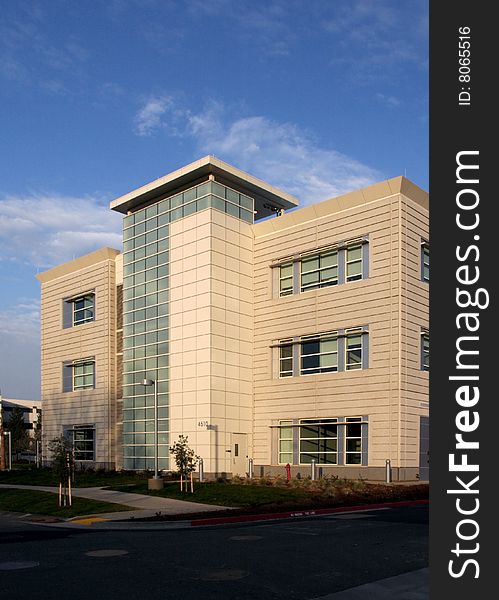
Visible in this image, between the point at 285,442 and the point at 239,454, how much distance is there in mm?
2854

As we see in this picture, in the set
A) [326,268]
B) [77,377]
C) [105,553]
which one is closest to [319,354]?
[326,268]

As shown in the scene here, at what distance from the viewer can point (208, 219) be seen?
41188mm

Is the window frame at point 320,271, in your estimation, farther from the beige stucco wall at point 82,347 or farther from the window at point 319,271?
the beige stucco wall at point 82,347

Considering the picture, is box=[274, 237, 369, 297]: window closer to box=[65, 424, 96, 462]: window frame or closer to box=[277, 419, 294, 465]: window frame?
box=[277, 419, 294, 465]: window frame

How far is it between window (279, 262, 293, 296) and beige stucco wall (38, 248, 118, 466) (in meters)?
14.9

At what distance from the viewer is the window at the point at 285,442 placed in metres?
40.4

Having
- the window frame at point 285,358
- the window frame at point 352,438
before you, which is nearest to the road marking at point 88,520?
the window frame at point 352,438

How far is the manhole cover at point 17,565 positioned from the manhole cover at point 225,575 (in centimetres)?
348

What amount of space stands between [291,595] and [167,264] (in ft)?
116

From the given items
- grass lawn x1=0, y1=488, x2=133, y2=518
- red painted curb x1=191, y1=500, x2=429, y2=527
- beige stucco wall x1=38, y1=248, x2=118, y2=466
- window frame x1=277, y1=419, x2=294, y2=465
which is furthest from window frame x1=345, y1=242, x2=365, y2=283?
beige stucco wall x1=38, y1=248, x2=118, y2=466

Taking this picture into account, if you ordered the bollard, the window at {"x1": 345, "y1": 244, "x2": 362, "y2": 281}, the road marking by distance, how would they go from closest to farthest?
the road marking → the bollard → the window at {"x1": 345, "y1": 244, "x2": 362, "y2": 281}

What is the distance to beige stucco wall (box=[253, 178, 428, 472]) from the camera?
35719mm

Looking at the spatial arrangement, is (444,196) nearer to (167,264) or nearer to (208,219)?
(208,219)

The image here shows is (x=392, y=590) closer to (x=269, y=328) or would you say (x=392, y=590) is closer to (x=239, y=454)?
(x=239, y=454)
